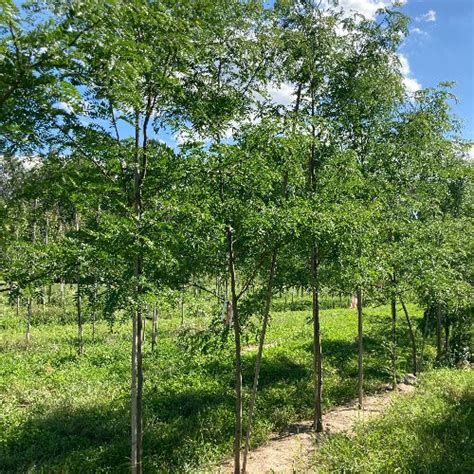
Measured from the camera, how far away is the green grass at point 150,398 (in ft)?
28.2

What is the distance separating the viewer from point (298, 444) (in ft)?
30.8

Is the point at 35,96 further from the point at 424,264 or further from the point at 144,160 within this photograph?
the point at 424,264

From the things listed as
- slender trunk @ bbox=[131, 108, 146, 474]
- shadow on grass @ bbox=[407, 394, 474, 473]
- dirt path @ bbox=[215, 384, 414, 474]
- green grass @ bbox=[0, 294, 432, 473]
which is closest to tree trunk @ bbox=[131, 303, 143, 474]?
slender trunk @ bbox=[131, 108, 146, 474]

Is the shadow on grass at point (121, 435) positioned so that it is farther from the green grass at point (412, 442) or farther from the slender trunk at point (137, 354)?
the green grass at point (412, 442)

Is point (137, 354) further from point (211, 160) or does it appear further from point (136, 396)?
point (211, 160)

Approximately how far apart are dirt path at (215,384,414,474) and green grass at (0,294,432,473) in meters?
0.34

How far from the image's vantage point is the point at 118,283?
5.33 meters

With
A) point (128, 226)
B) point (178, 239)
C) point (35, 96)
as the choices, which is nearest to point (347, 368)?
point (178, 239)

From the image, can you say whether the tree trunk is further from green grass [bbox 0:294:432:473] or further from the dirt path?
the dirt path

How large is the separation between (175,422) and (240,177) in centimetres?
629

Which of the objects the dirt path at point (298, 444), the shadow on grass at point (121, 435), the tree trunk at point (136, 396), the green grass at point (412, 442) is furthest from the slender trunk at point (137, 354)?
the green grass at point (412, 442)

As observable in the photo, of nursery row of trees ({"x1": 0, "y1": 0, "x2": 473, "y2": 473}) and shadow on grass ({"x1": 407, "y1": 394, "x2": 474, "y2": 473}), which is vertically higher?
nursery row of trees ({"x1": 0, "y1": 0, "x2": 473, "y2": 473})

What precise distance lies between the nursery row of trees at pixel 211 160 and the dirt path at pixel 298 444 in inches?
23.1

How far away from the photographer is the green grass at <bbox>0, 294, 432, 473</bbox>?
859 centimetres
